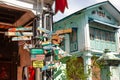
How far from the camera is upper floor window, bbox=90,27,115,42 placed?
23.6 metres

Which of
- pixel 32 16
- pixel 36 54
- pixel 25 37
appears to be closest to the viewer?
pixel 36 54

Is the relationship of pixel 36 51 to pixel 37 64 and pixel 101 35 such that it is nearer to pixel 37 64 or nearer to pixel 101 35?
pixel 37 64

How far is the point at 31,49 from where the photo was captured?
7289 millimetres

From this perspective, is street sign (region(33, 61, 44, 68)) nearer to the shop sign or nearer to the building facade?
the shop sign

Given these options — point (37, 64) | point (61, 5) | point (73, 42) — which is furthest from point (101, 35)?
point (37, 64)

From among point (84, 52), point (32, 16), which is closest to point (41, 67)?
point (32, 16)

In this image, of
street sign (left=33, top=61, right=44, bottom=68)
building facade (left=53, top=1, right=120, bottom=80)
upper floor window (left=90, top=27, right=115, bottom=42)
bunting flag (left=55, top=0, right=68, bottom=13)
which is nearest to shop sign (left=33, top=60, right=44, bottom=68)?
street sign (left=33, top=61, right=44, bottom=68)

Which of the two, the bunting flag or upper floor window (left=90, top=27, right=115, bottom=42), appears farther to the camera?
upper floor window (left=90, top=27, right=115, bottom=42)

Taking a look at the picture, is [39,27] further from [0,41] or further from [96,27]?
[96,27]

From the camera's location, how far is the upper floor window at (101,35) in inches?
929

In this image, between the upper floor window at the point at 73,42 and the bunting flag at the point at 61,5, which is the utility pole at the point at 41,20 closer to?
the bunting flag at the point at 61,5

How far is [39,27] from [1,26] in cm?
160

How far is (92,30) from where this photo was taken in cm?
2361

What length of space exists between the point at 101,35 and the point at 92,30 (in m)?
1.25
